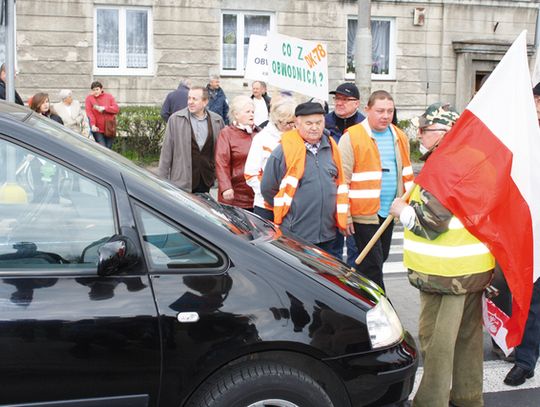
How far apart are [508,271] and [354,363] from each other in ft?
3.78

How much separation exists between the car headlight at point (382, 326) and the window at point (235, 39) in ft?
59.3

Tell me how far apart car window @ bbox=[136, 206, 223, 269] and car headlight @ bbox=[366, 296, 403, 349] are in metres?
0.74

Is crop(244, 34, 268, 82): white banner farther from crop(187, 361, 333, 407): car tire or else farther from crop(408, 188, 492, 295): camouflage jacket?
crop(187, 361, 333, 407): car tire

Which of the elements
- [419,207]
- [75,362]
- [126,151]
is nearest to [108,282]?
[75,362]

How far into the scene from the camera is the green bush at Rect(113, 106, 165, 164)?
1683 cm

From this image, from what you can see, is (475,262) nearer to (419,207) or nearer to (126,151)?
(419,207)

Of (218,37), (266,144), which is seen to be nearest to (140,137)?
(218,37)

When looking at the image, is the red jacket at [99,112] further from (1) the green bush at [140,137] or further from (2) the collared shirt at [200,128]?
(2) the collared shirt at [200,128]

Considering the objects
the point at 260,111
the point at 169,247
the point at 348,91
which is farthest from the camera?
the point at 260,111

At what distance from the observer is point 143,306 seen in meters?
3.07

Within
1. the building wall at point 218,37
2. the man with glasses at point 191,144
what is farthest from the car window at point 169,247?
the building wall at point 218,37

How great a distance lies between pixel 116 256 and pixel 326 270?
104 centimetres

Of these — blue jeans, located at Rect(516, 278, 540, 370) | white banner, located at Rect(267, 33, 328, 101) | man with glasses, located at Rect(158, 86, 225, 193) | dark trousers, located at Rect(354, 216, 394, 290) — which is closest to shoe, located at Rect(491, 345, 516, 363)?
blue jeans, located at Rect(516, 278, 540, 370)

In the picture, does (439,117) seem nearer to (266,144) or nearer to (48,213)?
(266,144)
